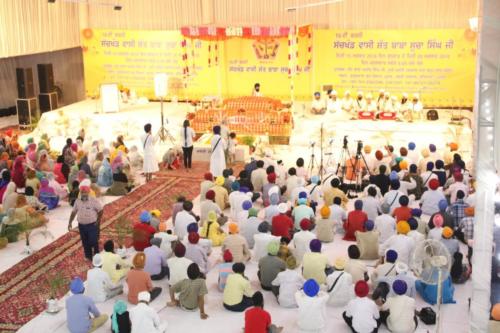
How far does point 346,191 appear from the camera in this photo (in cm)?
1338

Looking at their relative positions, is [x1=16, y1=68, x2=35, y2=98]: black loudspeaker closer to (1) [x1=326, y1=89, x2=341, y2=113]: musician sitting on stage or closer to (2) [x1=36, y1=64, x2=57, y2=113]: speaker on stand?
(2) [x1=36, y1=64, x2=57, y2=113]: speaker on stand

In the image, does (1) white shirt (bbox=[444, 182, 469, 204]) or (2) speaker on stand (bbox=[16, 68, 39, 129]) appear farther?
(2) speaker on stand (bbox=[16, 68, 39, 129])

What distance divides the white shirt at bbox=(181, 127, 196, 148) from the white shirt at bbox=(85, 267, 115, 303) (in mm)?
6041

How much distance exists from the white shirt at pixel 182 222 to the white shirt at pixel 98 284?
169cm

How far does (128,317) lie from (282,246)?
2629 mm

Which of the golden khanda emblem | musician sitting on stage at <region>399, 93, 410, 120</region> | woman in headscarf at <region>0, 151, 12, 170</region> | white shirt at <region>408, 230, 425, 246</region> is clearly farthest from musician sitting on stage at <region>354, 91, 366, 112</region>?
white shirt at <region>408, 230, 425, 246</region>

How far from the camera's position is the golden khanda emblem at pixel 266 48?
69.8 feet

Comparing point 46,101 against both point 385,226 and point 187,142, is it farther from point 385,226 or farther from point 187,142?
point 385,226

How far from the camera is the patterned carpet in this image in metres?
9.38

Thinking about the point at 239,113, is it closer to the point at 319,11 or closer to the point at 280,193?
the point at 319,11

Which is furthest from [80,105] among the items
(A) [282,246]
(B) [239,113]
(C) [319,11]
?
(A) [282,246]

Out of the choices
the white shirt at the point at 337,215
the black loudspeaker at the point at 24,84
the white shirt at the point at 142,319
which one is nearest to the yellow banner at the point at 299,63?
the black loudspeaker at the point at 24,84

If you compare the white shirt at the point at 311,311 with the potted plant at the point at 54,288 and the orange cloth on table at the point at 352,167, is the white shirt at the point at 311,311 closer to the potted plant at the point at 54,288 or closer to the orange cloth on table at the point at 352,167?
the potted plant at the point at 54,288

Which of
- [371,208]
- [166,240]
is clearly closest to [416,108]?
[371,208]
